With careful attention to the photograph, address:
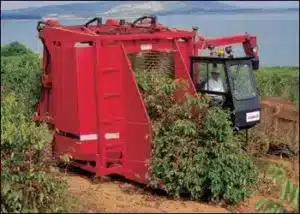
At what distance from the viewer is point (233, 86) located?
9.23 metres

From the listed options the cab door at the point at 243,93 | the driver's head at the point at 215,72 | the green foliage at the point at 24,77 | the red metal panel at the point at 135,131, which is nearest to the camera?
the red metal panel at the point at 135,131

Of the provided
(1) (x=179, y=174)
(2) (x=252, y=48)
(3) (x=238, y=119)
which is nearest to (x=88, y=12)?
(2) (x=252, y=48)

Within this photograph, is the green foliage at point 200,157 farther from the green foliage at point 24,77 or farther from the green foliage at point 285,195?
the green foliage at point 24,77

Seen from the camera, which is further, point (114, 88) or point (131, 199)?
point (114, 88)

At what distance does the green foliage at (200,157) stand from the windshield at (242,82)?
1078mm

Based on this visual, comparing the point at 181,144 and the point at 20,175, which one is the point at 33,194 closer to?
the point at 20,175

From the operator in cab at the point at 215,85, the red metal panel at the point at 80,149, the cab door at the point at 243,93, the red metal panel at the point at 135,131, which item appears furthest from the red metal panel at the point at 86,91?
the cab door at the point at 243,93

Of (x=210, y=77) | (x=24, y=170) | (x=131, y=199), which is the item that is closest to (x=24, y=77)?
(x=210, y=77)

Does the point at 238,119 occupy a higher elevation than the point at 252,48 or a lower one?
lower

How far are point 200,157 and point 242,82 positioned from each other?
190 centimetres

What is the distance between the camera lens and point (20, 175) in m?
6.74

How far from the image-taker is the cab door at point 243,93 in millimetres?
9148

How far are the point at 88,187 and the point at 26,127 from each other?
6.78 feet

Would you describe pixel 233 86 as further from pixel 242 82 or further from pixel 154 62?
pixel 154 62
